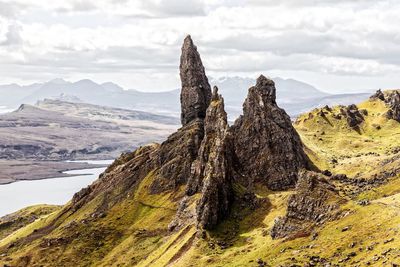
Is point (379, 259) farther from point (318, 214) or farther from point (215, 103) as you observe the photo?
point (215, 103)

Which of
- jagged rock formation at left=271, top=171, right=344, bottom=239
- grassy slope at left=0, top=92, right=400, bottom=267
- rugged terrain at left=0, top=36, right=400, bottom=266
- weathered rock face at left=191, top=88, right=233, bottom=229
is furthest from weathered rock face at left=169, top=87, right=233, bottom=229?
jagged rock formation at left=271, top=171, right=344, bottom=239

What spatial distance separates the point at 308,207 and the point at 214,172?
43383mm

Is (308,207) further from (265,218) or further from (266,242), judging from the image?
(265,218)

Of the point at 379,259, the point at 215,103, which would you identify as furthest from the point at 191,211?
the point at 379,259

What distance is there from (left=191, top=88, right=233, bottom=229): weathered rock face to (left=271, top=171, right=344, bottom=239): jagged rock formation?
28147 mm

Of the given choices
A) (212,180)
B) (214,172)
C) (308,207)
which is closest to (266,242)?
(308,207)

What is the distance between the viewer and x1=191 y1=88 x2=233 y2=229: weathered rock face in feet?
507

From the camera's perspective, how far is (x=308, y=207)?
126 metres

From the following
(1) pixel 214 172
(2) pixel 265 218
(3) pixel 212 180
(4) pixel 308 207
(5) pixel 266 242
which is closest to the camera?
(4) pixel 308 207

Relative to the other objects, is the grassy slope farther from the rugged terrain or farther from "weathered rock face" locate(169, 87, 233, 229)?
"weathered rock face" locate(169, 87, 233, 229)

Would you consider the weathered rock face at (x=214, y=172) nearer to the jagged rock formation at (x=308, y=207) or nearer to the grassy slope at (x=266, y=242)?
the grassy slope at (x=266, y=242)

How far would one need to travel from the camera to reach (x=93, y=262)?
19462cm

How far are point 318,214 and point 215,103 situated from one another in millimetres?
84666

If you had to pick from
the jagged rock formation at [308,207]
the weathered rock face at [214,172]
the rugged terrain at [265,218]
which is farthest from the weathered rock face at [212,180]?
the jagged rock formation at [308,207]
